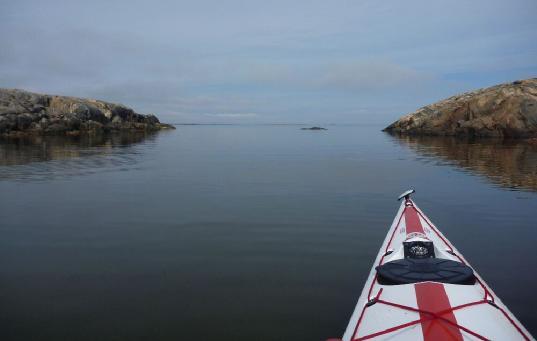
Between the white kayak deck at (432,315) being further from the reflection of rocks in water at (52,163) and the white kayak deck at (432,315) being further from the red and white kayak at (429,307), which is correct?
the reflection of rocks in water at (52,163)

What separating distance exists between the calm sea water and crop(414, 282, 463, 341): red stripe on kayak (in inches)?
65.5

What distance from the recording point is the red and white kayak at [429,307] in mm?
5348

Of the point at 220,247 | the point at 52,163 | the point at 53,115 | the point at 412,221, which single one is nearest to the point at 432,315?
the point at 412,221

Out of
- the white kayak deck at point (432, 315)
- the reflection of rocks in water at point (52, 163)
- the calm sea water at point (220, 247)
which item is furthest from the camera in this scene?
the reflection of rocks in water at point (52, 163)

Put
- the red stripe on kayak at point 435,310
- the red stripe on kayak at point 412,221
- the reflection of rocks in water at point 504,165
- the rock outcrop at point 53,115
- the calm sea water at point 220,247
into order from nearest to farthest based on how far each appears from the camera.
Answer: the red stripe on kayak at point 435,310 → the calm sea water at point 220,247 → the red stripe on kayak at point 412,221 → the reflection of rocks in water at point 504,165 → the rock outcrop at point 53,115

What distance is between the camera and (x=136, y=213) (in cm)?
1505

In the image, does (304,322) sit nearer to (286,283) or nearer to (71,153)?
(286,283)

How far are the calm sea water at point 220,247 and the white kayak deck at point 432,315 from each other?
45.1 inches

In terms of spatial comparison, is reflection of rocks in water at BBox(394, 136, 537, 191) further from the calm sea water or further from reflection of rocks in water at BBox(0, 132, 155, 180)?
reflection of rocks in water at BBox(0, 132, 155, 180)

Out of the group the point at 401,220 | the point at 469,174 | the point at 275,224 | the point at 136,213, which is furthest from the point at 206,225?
the point at 469,174

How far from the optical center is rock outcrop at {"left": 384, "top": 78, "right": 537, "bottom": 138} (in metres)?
53.6

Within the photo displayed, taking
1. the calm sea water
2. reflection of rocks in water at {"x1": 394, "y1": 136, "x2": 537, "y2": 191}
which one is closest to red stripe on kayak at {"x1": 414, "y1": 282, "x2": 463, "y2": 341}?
the calm sea water

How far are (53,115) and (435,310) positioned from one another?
229 ft

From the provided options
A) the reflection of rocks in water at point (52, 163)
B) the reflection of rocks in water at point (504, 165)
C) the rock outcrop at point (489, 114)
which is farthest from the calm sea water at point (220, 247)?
the rock outcrop at point (489, 114)
